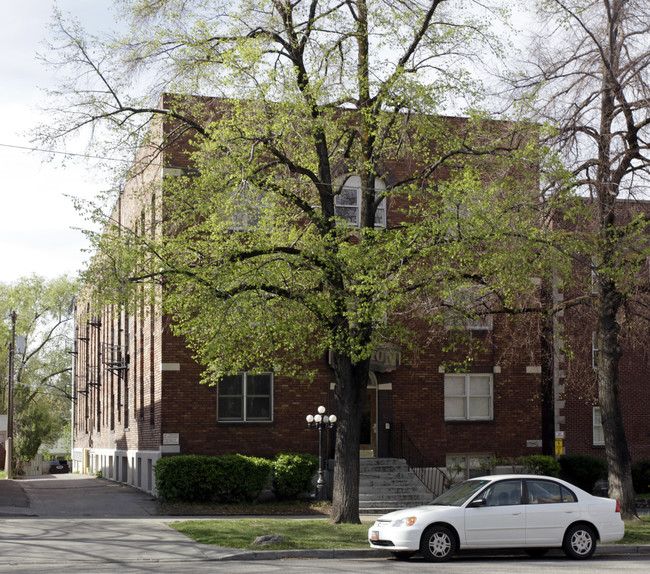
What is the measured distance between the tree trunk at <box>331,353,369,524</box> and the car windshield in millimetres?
2911

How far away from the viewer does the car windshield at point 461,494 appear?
→ 15633 millimetres

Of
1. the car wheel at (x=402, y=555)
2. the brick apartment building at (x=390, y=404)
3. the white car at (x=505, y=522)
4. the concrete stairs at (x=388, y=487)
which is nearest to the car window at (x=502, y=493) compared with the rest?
the white car at (x=505, y=522)

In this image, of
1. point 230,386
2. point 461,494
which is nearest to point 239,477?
point 230,386

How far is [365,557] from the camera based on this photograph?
1591cm

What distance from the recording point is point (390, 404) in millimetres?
27562

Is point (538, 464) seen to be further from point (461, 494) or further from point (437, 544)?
point (437, 544)

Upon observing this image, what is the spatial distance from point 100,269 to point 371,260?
5343 millimetres

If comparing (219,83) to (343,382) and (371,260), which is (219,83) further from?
(343,382)

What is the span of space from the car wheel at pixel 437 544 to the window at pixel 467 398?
13.2 m

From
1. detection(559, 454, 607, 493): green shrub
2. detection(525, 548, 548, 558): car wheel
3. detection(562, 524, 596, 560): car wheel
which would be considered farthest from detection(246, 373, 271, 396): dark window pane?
detection(562, 524, 596, 560): car wheel

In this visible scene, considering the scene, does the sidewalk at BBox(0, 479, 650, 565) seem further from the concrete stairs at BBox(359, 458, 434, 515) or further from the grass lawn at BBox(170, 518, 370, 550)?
the concrete stairs at BBox(359, 458, 434, 515)

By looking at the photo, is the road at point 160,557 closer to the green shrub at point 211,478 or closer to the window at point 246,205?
the green shrub at point 211,478

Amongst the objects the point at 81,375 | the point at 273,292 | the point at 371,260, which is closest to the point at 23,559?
the point at 273,292

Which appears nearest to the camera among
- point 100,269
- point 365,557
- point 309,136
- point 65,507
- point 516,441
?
point 365,557
